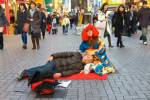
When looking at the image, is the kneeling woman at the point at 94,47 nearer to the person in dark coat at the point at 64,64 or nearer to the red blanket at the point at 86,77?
the person in dark coat at the point at 64,64

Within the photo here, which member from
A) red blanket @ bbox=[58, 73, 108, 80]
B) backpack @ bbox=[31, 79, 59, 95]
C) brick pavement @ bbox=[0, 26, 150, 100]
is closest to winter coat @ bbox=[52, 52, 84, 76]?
red blanket @ bbox=[58, 73, 108, 80]

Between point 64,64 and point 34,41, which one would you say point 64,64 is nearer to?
point 64,64

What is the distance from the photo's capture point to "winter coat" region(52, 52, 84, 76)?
375 inches

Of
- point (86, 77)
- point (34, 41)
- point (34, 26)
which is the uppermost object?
point (34, 26)

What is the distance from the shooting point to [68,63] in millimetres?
9633

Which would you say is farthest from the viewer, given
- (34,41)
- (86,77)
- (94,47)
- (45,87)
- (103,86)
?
(34,41)

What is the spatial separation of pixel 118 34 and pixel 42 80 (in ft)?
33.4

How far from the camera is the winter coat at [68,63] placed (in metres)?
9.52

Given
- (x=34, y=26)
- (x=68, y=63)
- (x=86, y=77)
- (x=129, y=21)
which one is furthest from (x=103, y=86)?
(x=129, y=21)

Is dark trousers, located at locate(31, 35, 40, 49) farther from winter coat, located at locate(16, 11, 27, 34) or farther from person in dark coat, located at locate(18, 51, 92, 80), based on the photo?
person in dark coat, located at locate(18, 51, 92, 80)

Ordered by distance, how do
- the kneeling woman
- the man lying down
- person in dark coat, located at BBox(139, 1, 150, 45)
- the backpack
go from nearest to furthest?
the backpack < the man lying down < the kneeling woman < person in dark coat, located at BBox(139, 1, 150, 45)

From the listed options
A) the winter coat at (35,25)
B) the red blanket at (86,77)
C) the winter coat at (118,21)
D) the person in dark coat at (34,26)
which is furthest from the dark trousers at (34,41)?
the red blanket at (86,77)

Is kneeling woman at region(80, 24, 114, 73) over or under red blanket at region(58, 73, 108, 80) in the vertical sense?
over

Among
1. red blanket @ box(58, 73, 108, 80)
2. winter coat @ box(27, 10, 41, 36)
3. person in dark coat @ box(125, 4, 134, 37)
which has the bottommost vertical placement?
person in dark coat @ box(125, 4, 134, 37)
